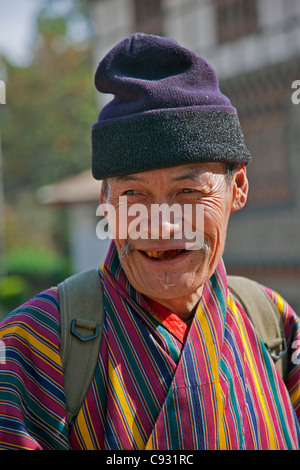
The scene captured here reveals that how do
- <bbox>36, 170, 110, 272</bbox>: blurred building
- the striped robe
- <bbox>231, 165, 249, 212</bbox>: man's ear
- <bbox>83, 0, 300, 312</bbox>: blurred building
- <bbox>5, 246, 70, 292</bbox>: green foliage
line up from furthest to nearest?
<bbox>5, 246, 70, 292</bbox>: green foliage
<bbox>36, 170, 110, 272</bbox>: blurred building
<bbox>83, 0, 300, 312</bbox>: blurred building
<bbox>231, 165, 249, 212</bbox>: man's ear
the striped robe

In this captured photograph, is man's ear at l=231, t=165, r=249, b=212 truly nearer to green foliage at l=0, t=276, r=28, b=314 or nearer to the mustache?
the mustache

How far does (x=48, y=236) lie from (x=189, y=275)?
24804mm

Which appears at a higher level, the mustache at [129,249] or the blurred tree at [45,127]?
the blurred tree at [45,127]

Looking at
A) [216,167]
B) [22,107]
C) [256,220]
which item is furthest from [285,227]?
[22,107]

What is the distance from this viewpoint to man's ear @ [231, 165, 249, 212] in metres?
1.67

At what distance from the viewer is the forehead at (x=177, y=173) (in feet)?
4.86

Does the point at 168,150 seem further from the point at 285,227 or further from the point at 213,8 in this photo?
the point at 213,8

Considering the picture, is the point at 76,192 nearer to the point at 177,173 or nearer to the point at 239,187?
the point at 239,187

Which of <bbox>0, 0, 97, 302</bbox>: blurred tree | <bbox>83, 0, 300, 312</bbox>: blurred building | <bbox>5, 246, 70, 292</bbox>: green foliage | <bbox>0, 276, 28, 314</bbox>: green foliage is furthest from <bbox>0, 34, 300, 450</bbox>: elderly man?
<bbox>0, 0, 97, 302</bbox>: blurred tree

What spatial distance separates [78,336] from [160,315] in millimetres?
262

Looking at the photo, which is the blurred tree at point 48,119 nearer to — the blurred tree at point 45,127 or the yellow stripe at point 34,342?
the blurred tree at point 45,127

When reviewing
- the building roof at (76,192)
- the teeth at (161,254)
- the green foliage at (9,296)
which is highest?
the building roof at (76,192)

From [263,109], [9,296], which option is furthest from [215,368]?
[9,296]

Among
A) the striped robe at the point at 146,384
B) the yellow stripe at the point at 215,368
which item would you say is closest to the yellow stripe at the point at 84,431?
the striped robe at the point at 146,384
